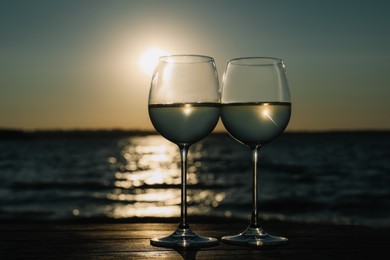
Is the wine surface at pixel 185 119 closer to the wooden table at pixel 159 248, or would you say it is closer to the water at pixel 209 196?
the wooden table at pixel 159 248

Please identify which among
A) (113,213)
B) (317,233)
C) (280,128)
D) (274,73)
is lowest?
(113,213)

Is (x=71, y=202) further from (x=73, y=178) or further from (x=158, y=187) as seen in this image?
(x=73, y=178)

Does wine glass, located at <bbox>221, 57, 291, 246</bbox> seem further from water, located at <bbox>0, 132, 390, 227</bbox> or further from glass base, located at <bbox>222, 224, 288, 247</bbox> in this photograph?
water, located at <bbox>0, 132, 390, 227</bbox>

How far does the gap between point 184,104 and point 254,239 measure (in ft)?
1.56

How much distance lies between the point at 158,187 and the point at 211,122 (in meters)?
27.2

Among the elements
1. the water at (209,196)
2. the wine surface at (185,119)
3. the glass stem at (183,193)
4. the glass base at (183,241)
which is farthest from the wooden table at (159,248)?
the water at (209,196)

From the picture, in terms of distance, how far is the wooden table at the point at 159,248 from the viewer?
171 cm

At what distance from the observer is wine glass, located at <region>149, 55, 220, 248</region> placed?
1906 millimetres

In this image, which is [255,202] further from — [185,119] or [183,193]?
[185,119]

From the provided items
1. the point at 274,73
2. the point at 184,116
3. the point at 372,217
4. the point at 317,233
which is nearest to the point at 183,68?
the point at 184,116

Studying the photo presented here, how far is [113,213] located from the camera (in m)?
19.3

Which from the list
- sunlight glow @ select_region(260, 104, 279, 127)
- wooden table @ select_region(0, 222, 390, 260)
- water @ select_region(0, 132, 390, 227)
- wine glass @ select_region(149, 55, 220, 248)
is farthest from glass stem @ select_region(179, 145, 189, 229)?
water @ select_region(0, 132, 390, 227)

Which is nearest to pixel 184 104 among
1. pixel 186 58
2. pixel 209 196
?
pixel 186 58

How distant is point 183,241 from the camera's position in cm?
187
